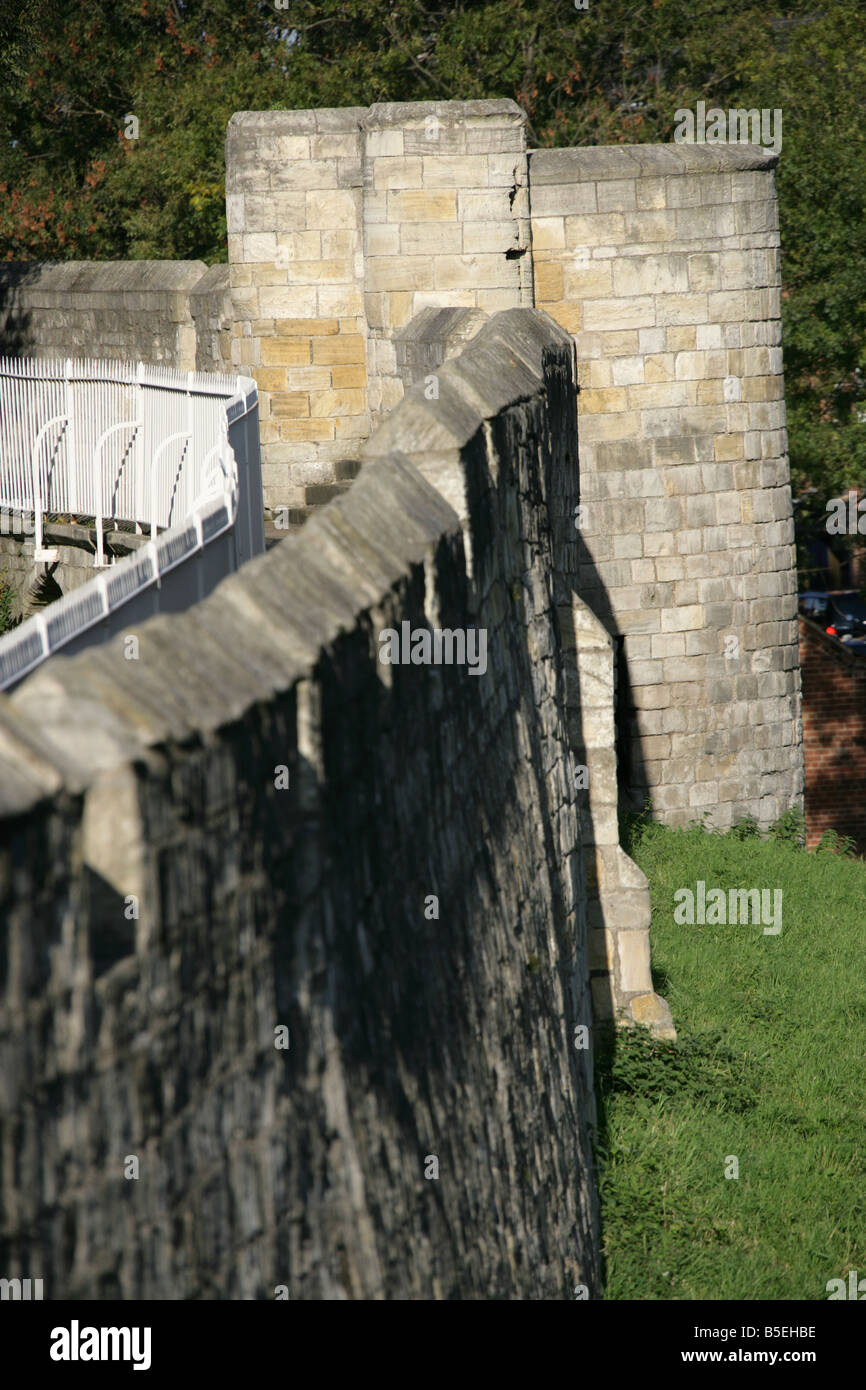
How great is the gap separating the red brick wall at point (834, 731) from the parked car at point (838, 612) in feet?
44.9

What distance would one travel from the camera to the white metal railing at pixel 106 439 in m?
8.83

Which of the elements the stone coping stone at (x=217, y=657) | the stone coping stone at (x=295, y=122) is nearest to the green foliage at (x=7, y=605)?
the stone coping stone at (x=295, y=122)

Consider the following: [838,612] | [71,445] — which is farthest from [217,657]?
[838,612]

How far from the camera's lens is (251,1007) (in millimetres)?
2826

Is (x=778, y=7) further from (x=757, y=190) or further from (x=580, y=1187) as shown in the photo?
(x=580, y=1187)

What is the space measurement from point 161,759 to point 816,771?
16298 millimetres

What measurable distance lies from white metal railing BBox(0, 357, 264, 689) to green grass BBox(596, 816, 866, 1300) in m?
3.41

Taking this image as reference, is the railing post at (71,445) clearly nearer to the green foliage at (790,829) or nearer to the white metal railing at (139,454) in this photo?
the white metal railing at (139,454)

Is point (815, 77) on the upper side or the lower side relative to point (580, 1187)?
upper

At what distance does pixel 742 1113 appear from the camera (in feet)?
28.0

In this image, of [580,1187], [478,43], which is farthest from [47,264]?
[580,1187]

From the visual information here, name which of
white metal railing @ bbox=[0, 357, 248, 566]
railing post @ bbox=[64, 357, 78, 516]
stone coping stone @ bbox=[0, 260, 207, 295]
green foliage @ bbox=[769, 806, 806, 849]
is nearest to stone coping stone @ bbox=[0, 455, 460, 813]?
white metal railing @ bbox=[0, 357, 248, 566]

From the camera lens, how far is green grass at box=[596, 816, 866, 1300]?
23.1ft

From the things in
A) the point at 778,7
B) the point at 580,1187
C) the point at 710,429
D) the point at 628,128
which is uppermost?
the point at 778,7
